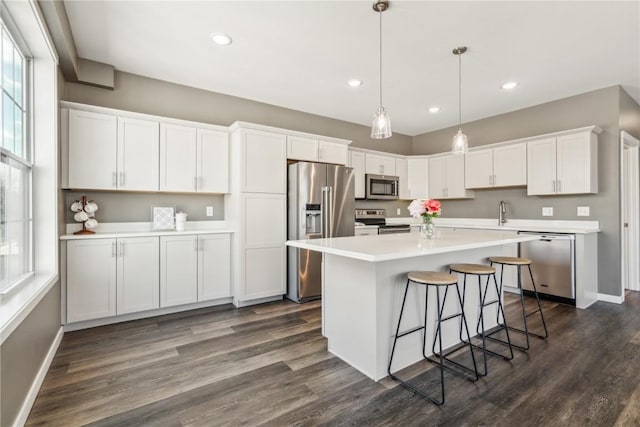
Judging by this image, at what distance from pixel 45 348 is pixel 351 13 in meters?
3.34

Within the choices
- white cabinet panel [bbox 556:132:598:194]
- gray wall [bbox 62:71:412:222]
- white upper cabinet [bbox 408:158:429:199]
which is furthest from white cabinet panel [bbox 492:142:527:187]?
gray wall [bbox 62:71:412:222]

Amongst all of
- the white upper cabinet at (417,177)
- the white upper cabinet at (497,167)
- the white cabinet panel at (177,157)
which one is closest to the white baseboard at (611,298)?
the white upper cabinet at (497,167)

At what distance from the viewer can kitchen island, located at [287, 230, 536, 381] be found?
2102 millimetres

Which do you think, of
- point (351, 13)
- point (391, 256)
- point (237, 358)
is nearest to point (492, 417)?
point (391, 256)

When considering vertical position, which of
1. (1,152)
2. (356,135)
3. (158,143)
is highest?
(356,135)

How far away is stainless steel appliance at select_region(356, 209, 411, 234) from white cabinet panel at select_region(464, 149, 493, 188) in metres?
1.24

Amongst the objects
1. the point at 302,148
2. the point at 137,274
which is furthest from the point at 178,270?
the point at 302,148

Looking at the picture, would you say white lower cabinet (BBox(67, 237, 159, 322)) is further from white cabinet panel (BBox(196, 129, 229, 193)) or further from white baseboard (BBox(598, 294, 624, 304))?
white baseboard (BBox(598, 294, 624, 304))

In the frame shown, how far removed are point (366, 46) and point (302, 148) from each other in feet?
5.14

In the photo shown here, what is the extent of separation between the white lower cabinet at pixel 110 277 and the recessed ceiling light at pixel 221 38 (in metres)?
2.03

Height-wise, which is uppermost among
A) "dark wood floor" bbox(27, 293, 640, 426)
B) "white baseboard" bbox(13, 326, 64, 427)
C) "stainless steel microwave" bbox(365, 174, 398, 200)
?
"stainless steel microwave" bbox(365, 174, 398, 200)

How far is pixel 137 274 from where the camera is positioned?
321 centimetres

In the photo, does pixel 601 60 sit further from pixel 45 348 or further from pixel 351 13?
pixel 45 348

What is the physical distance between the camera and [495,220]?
500 centimetres
